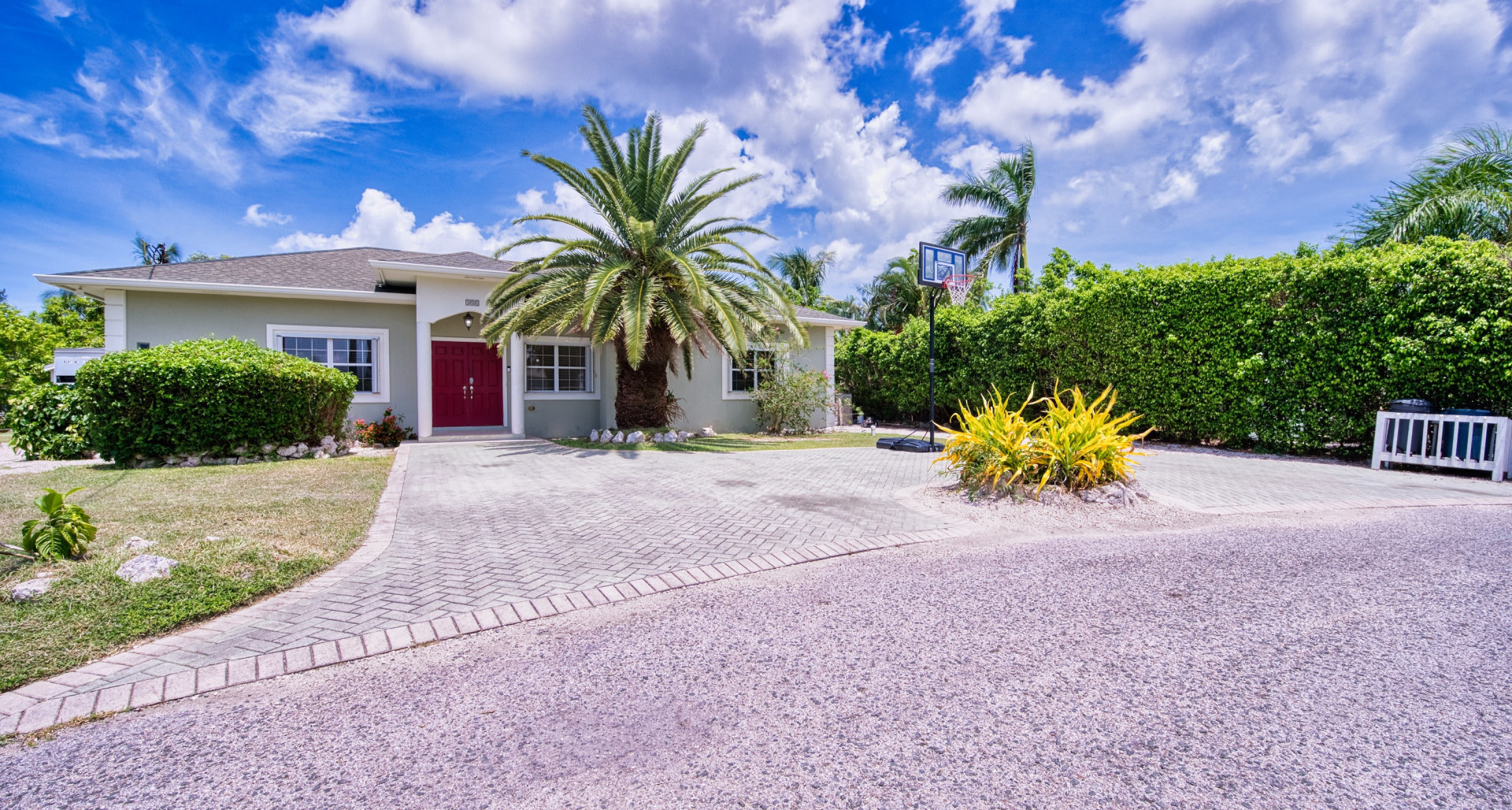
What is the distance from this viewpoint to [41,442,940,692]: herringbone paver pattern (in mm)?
3404

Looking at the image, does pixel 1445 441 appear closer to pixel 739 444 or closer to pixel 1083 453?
pixel 1083 453

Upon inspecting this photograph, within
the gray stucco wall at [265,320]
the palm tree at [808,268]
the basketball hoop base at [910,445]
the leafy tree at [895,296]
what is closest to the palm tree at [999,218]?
the leafy tree at [895,296]

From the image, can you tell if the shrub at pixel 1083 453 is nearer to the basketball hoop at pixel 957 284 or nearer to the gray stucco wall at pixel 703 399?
the basketball hoop at pixel 957 284

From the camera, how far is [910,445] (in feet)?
38.6

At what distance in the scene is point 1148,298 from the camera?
12070mm

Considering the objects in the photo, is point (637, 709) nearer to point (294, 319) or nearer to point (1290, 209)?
point (294, 319)

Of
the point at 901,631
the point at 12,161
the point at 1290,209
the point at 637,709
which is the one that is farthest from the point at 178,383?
the point at 1290,209

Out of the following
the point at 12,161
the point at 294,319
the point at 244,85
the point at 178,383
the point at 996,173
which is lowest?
the point at 178,383

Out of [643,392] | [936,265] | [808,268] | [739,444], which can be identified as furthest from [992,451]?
[808,268]

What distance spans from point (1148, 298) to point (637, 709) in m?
13.0

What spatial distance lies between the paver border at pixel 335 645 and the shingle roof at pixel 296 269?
11141mm

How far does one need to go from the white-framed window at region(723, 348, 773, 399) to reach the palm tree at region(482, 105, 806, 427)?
3.43m

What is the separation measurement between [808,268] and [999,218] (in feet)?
40.4

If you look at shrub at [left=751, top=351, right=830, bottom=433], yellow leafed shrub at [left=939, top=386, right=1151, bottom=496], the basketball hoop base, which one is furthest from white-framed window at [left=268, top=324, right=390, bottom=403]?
yellow leafed shrub at [left=939, top=386, right=1151, bottom=496]
